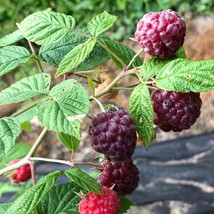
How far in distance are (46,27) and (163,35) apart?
0.16m

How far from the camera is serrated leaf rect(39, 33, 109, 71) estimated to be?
2.66 feet

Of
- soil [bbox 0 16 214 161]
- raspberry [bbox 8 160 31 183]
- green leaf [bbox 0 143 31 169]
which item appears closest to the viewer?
raspberry [bbox 8 160 31 183]

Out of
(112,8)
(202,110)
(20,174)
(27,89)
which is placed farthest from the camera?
(112,8)

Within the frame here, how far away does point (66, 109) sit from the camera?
68 cm

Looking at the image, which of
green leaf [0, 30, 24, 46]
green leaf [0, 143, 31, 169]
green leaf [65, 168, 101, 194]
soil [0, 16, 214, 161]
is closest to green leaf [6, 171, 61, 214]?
green leaf [65, 168, 101, 194]

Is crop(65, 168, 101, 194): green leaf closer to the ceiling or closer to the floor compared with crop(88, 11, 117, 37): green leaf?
closer to the floor

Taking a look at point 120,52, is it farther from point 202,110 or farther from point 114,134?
point 202,110

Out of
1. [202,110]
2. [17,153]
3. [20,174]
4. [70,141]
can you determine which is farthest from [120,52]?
[202,110]

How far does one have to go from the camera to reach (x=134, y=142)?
2.23 feet

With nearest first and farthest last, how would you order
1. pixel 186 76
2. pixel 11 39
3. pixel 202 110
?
pixel 186 76
pixel 11 39
pixel 202 110

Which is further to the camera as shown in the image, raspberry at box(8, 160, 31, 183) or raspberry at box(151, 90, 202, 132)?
raspberry at box(8, 160, 31, 183)

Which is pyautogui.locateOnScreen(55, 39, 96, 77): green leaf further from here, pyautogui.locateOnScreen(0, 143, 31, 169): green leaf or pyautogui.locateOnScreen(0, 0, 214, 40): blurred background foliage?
pyautogui.locateOnScreen(0, 0, 214, 40): blurred background foliage

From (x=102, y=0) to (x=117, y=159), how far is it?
315cm

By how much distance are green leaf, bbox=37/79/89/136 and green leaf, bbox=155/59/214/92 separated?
0.31 feet
